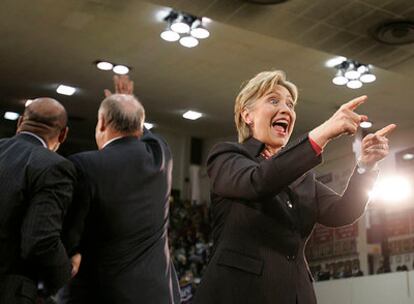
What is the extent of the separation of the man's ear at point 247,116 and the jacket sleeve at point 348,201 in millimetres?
302

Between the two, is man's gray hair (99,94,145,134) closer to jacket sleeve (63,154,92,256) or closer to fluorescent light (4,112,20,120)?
jacket sleeve (63,154,92,256)

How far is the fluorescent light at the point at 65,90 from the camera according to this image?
29.7 feet

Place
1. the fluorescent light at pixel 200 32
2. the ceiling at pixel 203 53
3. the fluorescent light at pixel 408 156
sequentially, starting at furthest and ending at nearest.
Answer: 1. the fluorescent light at pixel 408 156
2. the fluorescent light at pixel 200 32
3. the ceiling at pixel 203 53

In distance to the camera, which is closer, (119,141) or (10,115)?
(119,141)

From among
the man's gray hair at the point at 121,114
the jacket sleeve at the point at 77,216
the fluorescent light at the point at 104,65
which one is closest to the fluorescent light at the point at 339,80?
the fluorescent light at the point at 104,65

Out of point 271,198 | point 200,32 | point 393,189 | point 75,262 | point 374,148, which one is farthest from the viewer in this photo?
point 393,189

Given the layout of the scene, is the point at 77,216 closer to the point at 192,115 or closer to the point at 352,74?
the point at 352,74

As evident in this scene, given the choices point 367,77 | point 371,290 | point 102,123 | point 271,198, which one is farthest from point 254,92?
point 371,290

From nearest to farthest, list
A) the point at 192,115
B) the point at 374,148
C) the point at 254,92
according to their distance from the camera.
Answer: the point at 374,148, the point at 254,92, the point at 192,115

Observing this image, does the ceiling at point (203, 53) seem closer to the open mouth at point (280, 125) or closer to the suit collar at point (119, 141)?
the suit collar at point (119, 141)

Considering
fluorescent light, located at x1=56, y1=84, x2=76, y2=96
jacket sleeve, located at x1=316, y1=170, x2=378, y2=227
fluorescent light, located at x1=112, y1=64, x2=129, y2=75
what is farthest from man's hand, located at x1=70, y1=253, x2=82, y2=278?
fluorescent light, located at x1=56, y1=84, x2=76, y2=96

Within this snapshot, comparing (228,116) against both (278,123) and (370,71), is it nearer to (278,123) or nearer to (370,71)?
(370,71)

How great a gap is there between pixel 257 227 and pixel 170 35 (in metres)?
5.57

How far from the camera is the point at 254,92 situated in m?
1.97
